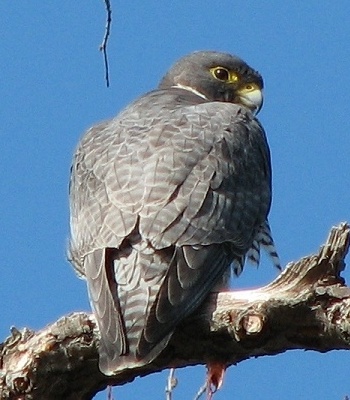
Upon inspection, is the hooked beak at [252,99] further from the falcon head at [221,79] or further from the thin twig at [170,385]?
the thin twig at [170,385]

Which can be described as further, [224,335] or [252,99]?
[252,99]

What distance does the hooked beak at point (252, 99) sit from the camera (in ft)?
26.8

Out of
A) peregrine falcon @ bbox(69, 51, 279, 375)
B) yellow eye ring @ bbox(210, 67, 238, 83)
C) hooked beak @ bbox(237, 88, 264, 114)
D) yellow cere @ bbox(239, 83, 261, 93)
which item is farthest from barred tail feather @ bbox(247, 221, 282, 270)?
yellow eye ring @ bbox(210, 67, 238, 83)

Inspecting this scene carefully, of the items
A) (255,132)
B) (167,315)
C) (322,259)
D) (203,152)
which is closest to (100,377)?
(167,315)

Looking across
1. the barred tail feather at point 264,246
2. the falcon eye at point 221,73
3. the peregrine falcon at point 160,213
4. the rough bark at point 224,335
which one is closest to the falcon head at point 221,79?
the falcon eye at point 221,73

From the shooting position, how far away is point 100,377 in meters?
5.09

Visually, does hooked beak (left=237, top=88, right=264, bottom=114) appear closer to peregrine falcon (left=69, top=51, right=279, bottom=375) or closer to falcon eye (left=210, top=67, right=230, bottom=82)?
falcon eye (left=210, top=67, right=230, bottom=82)

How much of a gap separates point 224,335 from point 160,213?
3.21 ft

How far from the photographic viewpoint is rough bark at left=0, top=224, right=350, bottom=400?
14.9ft

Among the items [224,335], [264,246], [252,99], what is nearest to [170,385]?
[224,335]

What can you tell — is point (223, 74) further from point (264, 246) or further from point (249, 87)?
point (264, 246)

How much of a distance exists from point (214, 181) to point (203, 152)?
9.6 inches

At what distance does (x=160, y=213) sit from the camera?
566 centimetres

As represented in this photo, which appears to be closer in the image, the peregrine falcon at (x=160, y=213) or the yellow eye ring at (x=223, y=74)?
the peregrine falcon at (x=160, y=213)
